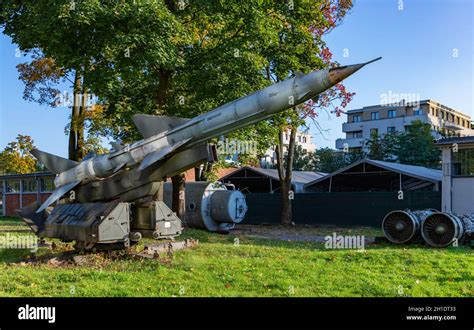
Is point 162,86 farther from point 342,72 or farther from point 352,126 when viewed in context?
point 352,126

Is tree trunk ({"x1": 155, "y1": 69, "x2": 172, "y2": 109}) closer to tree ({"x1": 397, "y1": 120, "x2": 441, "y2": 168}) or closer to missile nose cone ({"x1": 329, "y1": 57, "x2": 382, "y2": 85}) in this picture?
missile nose cone ({"x1": 329, "y1": 57, "x2": 382, "y2": 85})

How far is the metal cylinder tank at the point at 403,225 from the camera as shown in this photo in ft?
52.1

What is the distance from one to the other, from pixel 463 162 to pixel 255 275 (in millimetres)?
14278

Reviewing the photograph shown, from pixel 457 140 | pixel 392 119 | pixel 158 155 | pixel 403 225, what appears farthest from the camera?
pixel 392 119

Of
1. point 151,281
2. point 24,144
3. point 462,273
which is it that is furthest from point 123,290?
point 24,144

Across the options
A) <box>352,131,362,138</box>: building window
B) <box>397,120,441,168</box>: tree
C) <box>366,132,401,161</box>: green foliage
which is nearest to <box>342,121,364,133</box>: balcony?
<box>352,131,362,138</box>: building window

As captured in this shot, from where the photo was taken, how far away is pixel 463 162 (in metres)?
20.9

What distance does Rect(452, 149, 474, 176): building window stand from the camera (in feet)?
67.4

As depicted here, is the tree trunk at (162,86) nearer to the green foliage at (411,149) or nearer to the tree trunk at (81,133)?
the tree trunk at (81,133)

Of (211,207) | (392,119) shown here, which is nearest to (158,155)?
(211,207)

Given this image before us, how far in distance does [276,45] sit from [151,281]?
1227 cm

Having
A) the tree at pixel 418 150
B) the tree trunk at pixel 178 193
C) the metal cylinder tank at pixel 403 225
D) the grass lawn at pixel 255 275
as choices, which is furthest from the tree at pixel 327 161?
the grass lawn at pixel 255 275

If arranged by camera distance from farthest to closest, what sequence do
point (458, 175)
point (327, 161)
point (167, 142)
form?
1. point (327, 161)
2. point (458, 175)
3. point (167, 142)

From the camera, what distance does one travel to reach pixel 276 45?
19.3 metres
